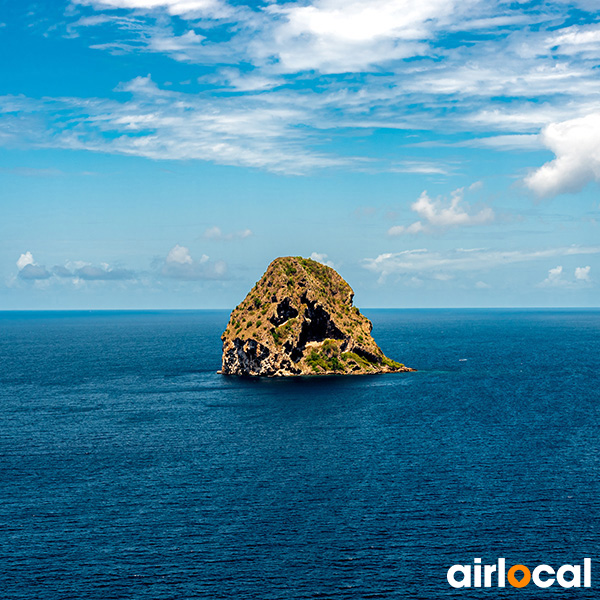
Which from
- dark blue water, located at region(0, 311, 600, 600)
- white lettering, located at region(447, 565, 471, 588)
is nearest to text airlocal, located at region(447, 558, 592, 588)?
white lettering, located at region(447, 565, 471, 588)

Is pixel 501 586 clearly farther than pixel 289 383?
No

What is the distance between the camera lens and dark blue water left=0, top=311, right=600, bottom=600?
67688mm

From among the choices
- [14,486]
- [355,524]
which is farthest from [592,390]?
[14,486]

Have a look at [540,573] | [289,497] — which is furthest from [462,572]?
[289,497]

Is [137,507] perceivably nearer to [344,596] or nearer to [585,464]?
[344,596]

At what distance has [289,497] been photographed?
90.8m

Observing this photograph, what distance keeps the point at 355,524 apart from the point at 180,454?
4487cm

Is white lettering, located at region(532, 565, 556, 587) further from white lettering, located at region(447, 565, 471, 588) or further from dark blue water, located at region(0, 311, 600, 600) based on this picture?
white lettering, located at region(447, 565, 471, 588)

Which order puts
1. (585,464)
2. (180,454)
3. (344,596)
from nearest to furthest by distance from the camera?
(344,596), (585,464), (180,454)

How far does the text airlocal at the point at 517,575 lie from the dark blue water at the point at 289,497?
1.01m

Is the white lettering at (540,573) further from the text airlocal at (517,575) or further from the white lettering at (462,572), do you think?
the white lettering at (462,572)

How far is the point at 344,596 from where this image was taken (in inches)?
2505

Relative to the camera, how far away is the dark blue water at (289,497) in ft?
222

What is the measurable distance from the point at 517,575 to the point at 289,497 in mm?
34585
